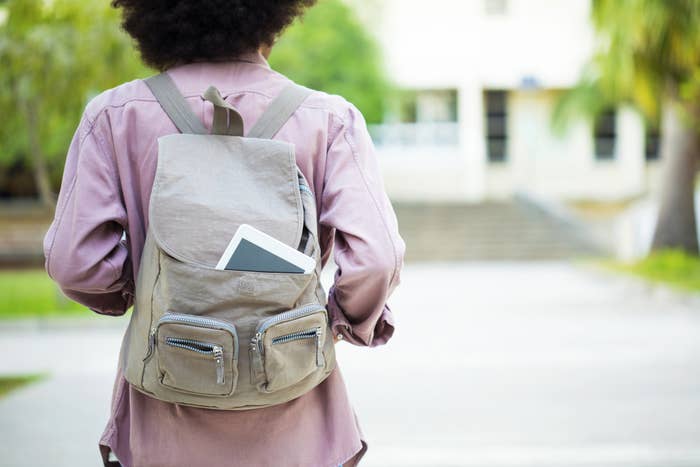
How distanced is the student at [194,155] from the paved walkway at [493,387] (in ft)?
10.9

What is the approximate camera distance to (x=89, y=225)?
84.0 inches

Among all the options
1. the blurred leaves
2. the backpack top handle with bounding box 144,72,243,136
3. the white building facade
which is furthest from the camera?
the white building facade

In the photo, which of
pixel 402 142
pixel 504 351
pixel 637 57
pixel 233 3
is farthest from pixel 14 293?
pixel 402 142

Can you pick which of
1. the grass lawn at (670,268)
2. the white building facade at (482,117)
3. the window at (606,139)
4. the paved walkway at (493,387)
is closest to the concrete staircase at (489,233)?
the grass lawn at (670,268)

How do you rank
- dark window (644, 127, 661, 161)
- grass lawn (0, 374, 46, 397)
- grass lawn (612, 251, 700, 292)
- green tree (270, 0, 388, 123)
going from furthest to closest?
dark window (644, 127, 661, 161)
green tree (270, 0, 388, 123)
grass lawn (612, 251, 700, 292)
grass lawn (0, 374, 46, 397)

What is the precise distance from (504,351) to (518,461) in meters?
4.05

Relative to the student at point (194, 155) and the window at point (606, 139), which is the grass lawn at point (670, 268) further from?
the window at point (606, 139)

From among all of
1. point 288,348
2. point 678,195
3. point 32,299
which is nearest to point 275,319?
point 288,348

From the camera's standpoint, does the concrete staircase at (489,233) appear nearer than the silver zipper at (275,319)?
No

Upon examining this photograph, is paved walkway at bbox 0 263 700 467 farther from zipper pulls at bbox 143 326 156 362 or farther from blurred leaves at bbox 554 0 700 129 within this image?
blurred leaves at bbox 554 0 700 129

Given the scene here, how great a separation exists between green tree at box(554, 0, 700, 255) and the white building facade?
41.0ft

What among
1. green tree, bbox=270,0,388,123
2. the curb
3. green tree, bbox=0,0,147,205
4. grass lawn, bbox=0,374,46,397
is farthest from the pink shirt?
green tree, bbox=270,0,388,123

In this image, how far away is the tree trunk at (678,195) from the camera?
17.8 meters

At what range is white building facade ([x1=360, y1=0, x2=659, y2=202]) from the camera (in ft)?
108
